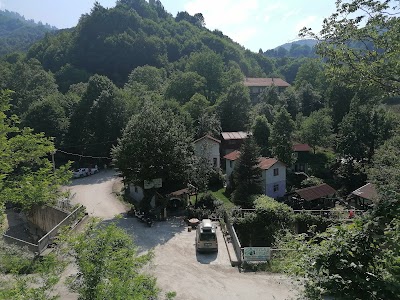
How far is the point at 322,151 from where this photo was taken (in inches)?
1863

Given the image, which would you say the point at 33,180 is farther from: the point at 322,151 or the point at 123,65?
the point at 123,65

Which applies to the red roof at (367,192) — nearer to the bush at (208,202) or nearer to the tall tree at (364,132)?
the tall tree at (364,132)

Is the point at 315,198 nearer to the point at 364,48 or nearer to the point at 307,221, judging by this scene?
the point at 307,221

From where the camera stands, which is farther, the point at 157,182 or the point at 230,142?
the point at 230,142

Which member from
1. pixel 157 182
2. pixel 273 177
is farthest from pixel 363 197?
pixel 157 182

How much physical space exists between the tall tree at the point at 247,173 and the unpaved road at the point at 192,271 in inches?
292

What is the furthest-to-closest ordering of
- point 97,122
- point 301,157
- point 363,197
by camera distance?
point 97,122 → point 301,157 → point 363,197

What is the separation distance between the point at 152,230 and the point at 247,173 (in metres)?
11.2

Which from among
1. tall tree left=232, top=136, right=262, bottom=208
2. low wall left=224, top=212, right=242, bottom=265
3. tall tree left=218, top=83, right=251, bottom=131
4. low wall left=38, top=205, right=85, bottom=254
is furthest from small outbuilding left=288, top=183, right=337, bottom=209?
tall tree left=218, top=83, right=251, bottom=131

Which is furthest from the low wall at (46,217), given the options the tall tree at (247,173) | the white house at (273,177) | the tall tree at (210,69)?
the tall tree at (210,69)

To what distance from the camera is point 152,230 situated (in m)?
23.4

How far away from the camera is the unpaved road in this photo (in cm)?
1576

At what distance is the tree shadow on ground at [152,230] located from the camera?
21.5 metres

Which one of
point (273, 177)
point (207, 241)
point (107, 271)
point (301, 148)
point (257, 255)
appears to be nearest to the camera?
point (107, 271)
